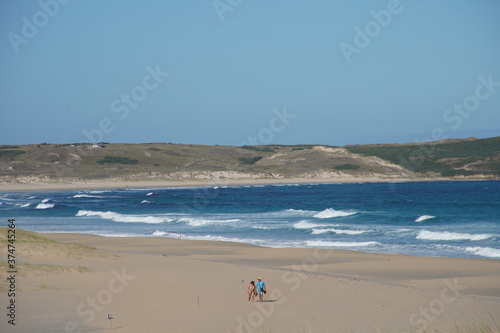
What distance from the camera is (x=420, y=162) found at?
463 ft

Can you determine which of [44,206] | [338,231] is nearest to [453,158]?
[44,206]

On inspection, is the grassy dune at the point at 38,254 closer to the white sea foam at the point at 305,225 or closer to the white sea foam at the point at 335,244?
the white sea foam at the point at 335,244

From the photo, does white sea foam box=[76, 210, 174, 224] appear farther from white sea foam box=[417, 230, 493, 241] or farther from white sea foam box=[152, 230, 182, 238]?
white sea foam box=[417, 230, 493, 241]

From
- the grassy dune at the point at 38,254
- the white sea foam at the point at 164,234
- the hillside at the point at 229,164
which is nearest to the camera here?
the grassy dune at the point at 38,254

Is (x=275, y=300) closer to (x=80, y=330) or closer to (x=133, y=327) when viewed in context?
(x=133, y=327)

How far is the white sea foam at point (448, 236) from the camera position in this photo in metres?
31.8

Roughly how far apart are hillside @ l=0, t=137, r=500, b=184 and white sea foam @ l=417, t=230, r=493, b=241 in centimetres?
8605

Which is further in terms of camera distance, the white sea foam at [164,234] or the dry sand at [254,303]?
the white sea foam at [164,234]

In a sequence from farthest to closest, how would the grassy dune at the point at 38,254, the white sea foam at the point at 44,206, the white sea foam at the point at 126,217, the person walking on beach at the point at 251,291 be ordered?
the white sea foam at the point at 44,206
the white sea foam at the point at 126,217
the grassy dune at the point at 38,254
the person walking on beach at the point at 251,291

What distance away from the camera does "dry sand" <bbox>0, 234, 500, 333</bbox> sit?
13.3 metres

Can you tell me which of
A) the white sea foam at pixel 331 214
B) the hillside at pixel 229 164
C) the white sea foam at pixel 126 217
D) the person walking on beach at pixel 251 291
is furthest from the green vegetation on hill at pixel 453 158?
the person walking on beach at pixel 251 291

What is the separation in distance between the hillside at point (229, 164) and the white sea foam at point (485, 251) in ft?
300

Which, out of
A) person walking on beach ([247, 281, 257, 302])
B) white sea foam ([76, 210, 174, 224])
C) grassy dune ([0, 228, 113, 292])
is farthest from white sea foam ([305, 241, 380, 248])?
white sea foam ([76, 210, 174, 224])

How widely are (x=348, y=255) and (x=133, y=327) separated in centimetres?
1585
